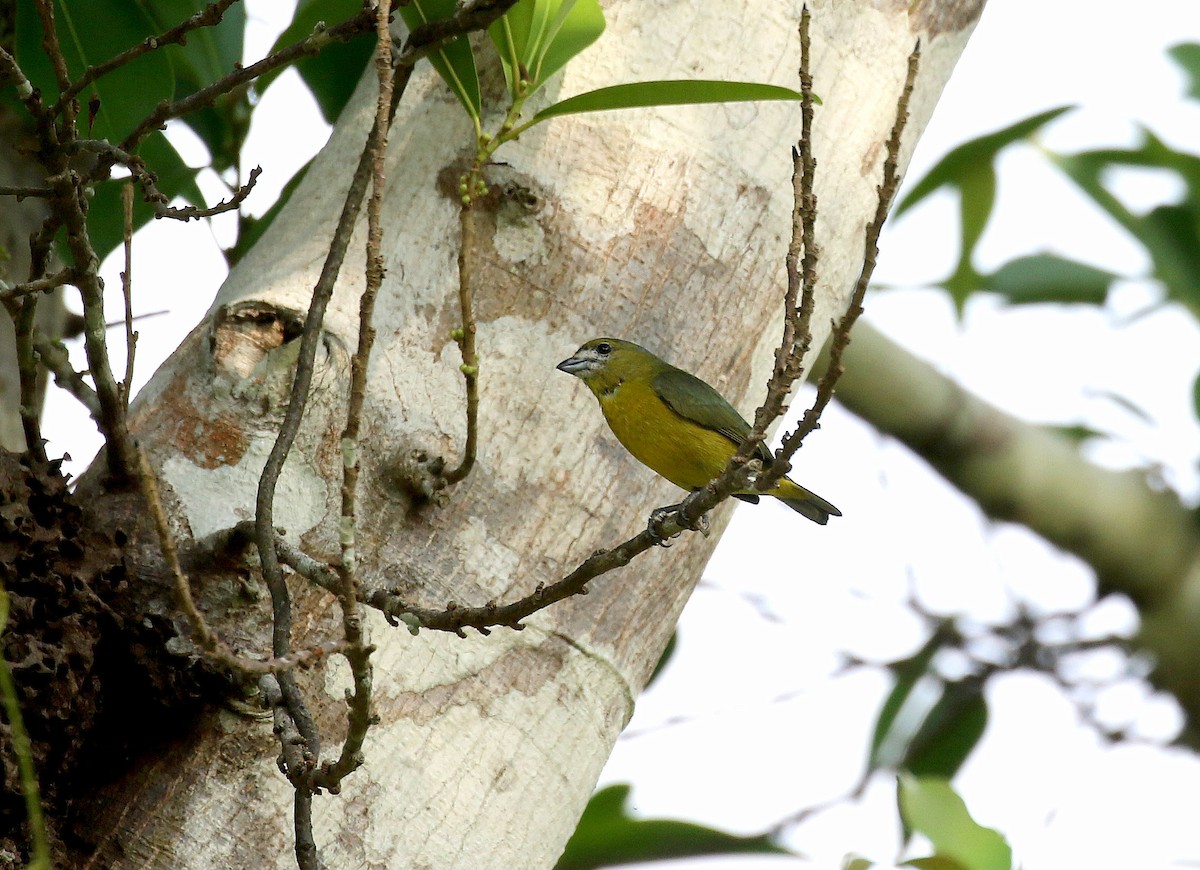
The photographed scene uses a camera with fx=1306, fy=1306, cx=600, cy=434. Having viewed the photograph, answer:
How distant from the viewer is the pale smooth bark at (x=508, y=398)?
2014 millimetres

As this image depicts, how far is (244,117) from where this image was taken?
352 cm

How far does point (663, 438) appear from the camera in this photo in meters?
2.77

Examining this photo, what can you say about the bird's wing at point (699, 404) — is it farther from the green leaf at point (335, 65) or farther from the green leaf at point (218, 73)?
the green leaf at point (218, 73)

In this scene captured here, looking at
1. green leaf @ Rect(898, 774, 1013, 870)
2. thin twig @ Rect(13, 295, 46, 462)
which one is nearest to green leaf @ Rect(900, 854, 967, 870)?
green leaf @ Rect(898, 774, 1013, 870)

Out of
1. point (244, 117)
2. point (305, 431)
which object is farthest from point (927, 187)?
point (305, 431)

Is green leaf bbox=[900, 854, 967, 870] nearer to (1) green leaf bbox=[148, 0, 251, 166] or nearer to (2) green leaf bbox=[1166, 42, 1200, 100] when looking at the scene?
(1) green leaf bbox=[148, 0, 251, 166]

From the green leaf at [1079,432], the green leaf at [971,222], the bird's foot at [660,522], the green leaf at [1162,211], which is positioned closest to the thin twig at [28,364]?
the bird's foot at [660,522]

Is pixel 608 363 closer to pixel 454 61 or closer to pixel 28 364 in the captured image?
pixel 454 61

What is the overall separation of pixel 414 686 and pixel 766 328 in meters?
0.95

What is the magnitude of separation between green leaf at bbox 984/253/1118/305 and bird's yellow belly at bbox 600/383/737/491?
2754 mm

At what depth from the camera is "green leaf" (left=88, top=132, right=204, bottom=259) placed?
3021 mm

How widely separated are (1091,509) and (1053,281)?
3.21 ft

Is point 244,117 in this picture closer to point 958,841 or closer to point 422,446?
point 422,446

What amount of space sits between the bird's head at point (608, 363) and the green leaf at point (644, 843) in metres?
1.37
